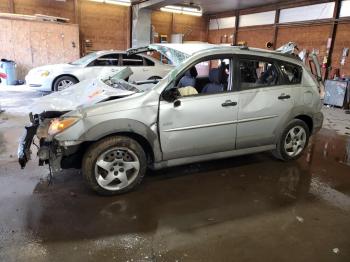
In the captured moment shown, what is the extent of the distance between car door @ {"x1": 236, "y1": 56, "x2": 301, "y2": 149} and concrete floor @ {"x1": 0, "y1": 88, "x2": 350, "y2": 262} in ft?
1.74

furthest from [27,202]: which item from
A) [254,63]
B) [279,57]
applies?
[279,57]

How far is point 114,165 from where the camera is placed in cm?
314

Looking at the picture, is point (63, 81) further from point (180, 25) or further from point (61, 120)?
point (180, 25)

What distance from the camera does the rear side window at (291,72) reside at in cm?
401

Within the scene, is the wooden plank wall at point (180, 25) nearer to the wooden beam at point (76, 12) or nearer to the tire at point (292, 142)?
the wooden beam at point (76, 12)

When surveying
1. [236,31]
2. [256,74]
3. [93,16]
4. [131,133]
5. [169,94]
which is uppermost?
[93,16]

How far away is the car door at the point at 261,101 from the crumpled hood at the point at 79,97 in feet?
4.61

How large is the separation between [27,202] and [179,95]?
75.4 inches

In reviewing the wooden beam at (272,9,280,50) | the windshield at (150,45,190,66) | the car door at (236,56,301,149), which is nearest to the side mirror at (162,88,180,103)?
the windshield at (150,45,190,66)

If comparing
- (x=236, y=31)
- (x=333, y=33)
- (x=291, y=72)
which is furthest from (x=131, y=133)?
(x=236, y=31)

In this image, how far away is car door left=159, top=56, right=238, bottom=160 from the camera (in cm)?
326

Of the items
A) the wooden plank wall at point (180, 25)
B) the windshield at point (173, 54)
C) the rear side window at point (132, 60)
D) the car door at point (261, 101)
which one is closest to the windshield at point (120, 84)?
the windshield at point (173, 54)

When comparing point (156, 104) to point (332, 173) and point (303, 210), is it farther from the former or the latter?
point (332, 173)

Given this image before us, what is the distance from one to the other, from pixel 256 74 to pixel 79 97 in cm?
224
